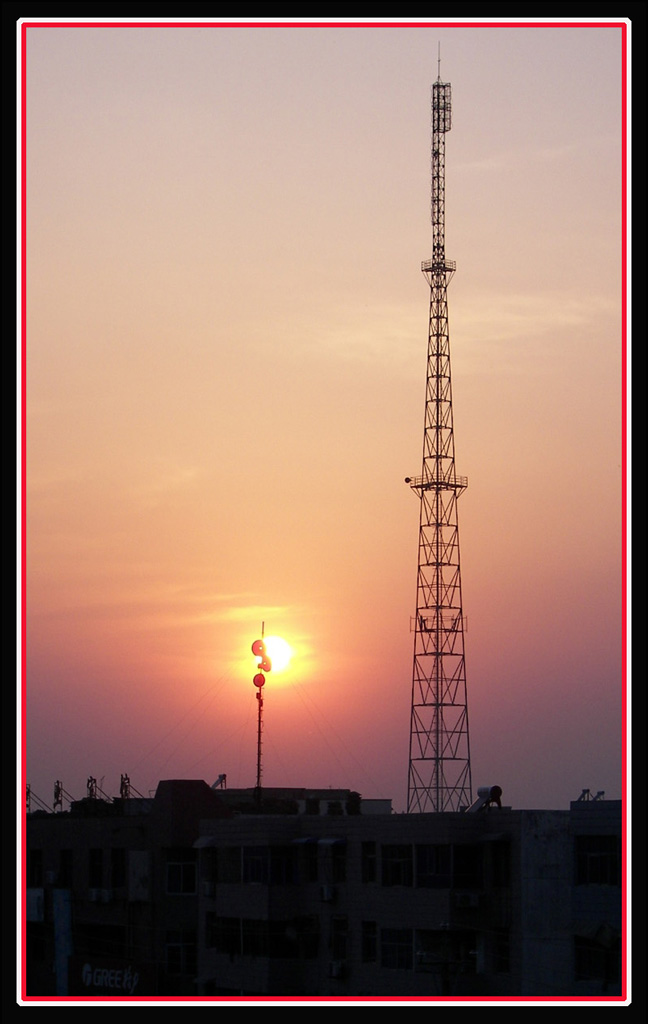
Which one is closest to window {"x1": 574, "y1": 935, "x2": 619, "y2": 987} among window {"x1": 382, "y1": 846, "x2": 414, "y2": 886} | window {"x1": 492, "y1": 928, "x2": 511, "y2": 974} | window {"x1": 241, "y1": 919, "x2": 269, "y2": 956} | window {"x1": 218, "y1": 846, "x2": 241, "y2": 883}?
window {"x1": 492, "y1": 928, "x2": 511, "y2": 974}

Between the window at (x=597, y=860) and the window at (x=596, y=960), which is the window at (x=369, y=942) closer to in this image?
the window at (x=596, y=960)

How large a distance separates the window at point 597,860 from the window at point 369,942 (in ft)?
30.9

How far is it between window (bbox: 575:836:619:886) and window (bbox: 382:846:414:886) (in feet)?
23.4

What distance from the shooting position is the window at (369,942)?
165ft

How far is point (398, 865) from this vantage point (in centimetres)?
4966

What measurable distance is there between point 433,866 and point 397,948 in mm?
3379

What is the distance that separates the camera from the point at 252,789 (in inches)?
3022

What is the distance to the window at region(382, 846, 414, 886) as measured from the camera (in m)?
49.1

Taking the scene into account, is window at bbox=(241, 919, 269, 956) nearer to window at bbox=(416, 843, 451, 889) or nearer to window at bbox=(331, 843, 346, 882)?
window at bbox=(331, 843, 346, 882)

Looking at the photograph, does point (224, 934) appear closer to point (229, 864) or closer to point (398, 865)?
point (229, 864)

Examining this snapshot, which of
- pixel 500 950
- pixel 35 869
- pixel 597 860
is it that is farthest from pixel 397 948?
pixel 35 869

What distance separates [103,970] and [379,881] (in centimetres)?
1876

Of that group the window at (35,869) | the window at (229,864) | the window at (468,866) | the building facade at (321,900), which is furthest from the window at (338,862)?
the window at (35,869)

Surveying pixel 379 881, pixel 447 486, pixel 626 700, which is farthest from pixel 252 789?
pixel 626 700
